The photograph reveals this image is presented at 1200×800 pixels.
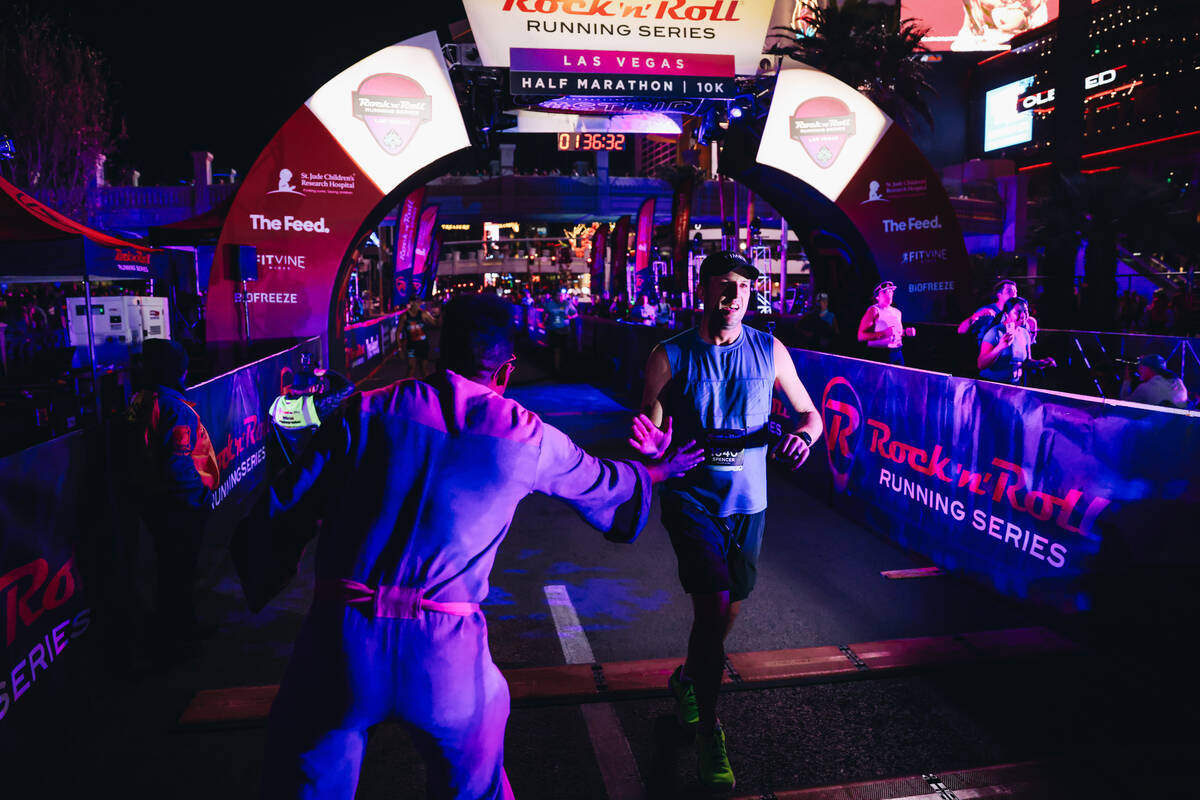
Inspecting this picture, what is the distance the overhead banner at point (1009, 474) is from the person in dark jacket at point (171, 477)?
5.27 meters

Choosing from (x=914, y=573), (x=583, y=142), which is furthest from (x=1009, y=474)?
(x=583, y=142)

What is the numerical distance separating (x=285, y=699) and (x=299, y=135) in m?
12.0

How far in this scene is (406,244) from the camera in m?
22.6

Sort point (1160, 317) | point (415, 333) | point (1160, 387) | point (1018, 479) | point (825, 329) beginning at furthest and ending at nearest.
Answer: point (1160, 317) < point (825, 329) < point (415, 333) < point (1160, 387) < point (1018, 479)

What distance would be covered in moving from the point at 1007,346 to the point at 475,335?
27.8 feet

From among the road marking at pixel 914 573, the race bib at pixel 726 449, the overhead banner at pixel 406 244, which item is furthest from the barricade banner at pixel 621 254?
the race bib at pixel 726 449

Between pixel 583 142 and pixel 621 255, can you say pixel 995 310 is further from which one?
→ pixel 583 142

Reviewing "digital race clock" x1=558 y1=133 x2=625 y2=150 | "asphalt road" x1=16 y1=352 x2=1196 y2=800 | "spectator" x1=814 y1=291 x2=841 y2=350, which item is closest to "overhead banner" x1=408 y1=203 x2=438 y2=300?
"digital race clock" x1=558 y1=133 x2=625 y2=150

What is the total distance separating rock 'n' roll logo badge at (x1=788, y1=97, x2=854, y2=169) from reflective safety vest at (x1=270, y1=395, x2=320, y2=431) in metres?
11.3

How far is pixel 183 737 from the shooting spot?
3.69 meters

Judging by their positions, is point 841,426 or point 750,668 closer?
point 750,668

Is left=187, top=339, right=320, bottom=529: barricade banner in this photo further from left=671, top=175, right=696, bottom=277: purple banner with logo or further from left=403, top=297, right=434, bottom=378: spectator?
left=671, top=175, right=696, bottom=277: purple banner with logo

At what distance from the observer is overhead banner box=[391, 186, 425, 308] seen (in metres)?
22.0

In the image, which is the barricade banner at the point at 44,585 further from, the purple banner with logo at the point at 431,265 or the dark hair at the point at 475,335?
the purple banner with logo at the point at 431,265
